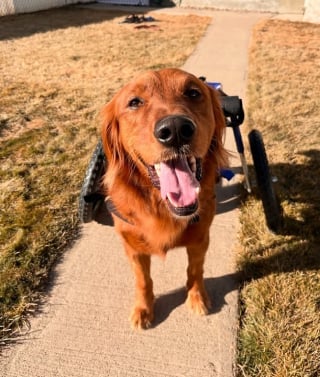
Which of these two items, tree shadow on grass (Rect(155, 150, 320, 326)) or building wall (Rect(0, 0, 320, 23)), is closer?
tree shadow on grass (Rect(155, 150, 320, 326))

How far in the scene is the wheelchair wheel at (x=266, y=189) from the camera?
3.15 m

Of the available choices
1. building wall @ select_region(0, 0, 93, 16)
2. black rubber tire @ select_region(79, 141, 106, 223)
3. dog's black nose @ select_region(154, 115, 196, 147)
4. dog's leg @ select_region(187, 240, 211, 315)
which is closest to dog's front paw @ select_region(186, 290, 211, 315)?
dog's leg @ select_region(187, 240, 211, 315)

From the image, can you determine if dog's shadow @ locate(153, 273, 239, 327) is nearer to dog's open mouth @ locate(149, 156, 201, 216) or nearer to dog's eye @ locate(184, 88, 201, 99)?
dog's open mouth @ locate(149, 156, 201, 216)

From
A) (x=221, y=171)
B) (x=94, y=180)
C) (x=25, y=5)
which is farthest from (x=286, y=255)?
(x=25, y=5)

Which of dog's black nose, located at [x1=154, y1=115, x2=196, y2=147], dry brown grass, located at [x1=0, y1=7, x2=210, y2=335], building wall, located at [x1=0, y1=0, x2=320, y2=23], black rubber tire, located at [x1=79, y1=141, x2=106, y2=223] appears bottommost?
building wall, located at [x1=0, y1=0, x2=320, y2=23]

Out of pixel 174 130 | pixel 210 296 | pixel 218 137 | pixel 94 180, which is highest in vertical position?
pixel 174 130

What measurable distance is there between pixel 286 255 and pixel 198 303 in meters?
0.93

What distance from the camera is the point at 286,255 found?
321cm

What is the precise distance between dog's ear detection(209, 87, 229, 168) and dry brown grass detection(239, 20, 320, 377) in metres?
1.07

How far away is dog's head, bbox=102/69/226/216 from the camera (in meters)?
1.95

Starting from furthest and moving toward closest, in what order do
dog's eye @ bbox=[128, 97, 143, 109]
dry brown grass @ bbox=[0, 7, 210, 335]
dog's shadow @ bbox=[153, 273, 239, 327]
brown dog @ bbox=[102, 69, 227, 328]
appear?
dry brown grass @ bbox=[0, 7, 210, 335] < dog's shadow @ bbox=[153, 273, 239, 327] < dog's eye @ bbox=[128, 97, 143, 109] < brown dog @ bbox=[102, 69, 227, 328]

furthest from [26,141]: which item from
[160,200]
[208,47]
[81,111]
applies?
[208,47]

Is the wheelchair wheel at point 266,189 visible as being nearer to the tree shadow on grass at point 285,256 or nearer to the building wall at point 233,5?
the tree shadow on grass at point 285,256

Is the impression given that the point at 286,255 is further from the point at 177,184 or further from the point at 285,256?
the point at 177,184
